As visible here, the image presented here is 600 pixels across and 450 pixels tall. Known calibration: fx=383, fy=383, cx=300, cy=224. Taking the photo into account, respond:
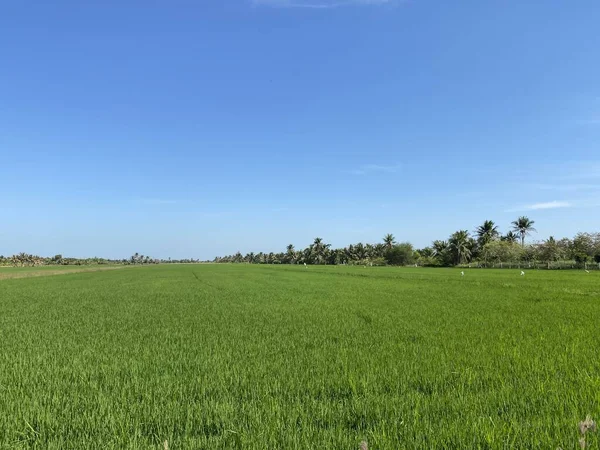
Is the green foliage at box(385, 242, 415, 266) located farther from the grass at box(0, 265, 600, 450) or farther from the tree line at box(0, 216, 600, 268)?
the grass at box(0, 265, 600, 450)

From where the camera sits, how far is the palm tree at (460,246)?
86.1 metres

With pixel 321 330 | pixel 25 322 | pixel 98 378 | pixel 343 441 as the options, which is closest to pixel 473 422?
pixel 343 441

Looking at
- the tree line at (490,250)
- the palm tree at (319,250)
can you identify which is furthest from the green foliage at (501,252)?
the palm tree at (319,250)

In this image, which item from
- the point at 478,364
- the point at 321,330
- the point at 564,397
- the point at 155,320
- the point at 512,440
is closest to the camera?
the point at 512,440

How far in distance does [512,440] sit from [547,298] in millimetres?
17079

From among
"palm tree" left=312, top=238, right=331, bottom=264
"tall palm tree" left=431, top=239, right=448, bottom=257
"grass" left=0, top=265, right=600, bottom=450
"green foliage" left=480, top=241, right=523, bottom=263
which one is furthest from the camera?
"palm tree" left=312, top=238, right=331, bottom=264

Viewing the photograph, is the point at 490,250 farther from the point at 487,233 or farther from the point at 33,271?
the point at 33,271

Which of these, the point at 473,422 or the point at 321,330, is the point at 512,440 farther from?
the point at 321,330

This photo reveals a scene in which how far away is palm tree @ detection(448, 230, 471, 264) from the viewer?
3391 inches

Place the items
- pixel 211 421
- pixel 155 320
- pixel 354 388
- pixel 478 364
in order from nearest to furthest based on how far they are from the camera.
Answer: pixel 211 421 < pixel 354 388 < pixel 478 364 < pixel 155 320

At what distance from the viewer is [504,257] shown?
78.2 meters

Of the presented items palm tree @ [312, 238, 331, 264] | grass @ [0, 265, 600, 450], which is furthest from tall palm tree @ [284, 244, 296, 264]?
grass @ [0, 265, 600, 450]

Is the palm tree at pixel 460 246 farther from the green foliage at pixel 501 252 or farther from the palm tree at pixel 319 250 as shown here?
the palm tree at pixel 319 250

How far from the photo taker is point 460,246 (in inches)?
3388
